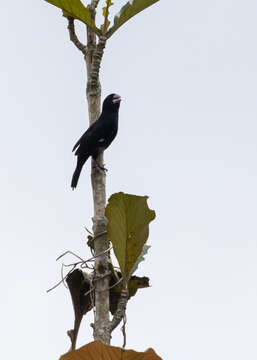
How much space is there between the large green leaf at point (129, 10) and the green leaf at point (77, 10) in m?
0.10

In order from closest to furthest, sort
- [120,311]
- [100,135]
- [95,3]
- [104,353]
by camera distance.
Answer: [104,353] → [120,311] → [95,3] → [100,135]

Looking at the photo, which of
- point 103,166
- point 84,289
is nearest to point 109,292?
point 84,289

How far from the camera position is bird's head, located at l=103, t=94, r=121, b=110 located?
4.34m

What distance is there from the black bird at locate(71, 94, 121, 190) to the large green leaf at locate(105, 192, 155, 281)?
69cm

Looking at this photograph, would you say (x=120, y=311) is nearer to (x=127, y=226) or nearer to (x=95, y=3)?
(x=127, y=226)

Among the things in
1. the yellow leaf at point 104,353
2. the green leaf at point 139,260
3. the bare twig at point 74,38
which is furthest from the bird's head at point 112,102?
the yellow leaf at point 104,353

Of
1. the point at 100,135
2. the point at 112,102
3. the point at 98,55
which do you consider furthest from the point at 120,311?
the point at 112,102

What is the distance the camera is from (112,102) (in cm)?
442

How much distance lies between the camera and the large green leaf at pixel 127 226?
7.77ft

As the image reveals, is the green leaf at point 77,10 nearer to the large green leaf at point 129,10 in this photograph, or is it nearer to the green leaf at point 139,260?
the large green leaf at point 129,10

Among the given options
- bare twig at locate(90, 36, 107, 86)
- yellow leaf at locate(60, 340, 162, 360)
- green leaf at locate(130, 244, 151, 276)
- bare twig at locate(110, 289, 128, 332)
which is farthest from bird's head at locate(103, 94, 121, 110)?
yellow leaf at locate(60, 340, 162, 360)

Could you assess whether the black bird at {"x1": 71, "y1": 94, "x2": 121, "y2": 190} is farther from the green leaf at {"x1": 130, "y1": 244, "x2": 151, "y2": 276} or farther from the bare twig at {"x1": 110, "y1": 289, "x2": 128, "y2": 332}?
the bare twig at {"x1": 110, "y1": 289, "x2": 128, "y2": 332}

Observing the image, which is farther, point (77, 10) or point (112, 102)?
point (112, 102)

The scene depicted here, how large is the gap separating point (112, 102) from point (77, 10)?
174 cm
